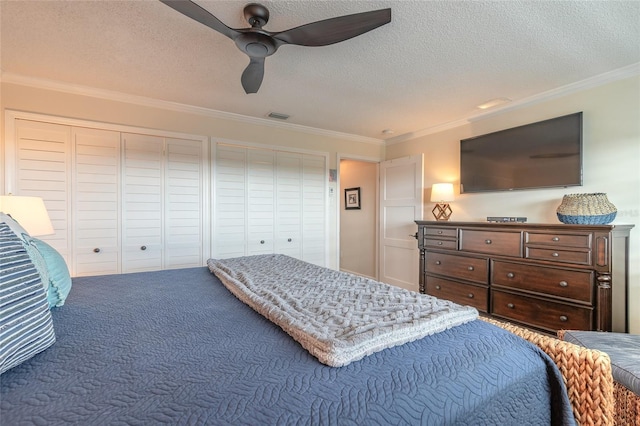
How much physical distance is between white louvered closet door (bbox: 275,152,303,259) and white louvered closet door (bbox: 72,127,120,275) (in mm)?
1755

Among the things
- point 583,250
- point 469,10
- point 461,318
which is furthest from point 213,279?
point 583,250

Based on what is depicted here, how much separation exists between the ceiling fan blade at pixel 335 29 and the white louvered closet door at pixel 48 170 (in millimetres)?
2466

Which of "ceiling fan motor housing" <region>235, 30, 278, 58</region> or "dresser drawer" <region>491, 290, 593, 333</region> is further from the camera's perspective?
"dresser drawer" <region>491, 290, 593, 333</region>

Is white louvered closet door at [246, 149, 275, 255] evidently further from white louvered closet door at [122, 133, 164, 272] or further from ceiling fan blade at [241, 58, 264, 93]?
ceiling fan blade at [241, 58, 264, 93]

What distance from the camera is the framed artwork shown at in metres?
5.13

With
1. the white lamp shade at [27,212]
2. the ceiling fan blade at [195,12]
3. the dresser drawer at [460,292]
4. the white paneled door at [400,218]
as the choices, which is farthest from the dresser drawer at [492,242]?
the white lamp shade at [27,212]

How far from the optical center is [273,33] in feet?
5.19

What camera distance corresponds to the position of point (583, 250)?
217cm

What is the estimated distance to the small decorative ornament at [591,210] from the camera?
86.4 inches

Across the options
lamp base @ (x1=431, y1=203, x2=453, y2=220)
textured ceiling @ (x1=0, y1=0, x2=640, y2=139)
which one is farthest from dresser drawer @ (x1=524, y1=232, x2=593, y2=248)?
textured ceiling @ (x1=0, y1=0, x2=640, y2=139)

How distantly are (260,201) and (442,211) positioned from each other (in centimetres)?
237

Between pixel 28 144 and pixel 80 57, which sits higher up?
pixel 80 57

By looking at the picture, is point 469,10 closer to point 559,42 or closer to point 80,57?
point 559,42

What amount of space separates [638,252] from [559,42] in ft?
5.78
